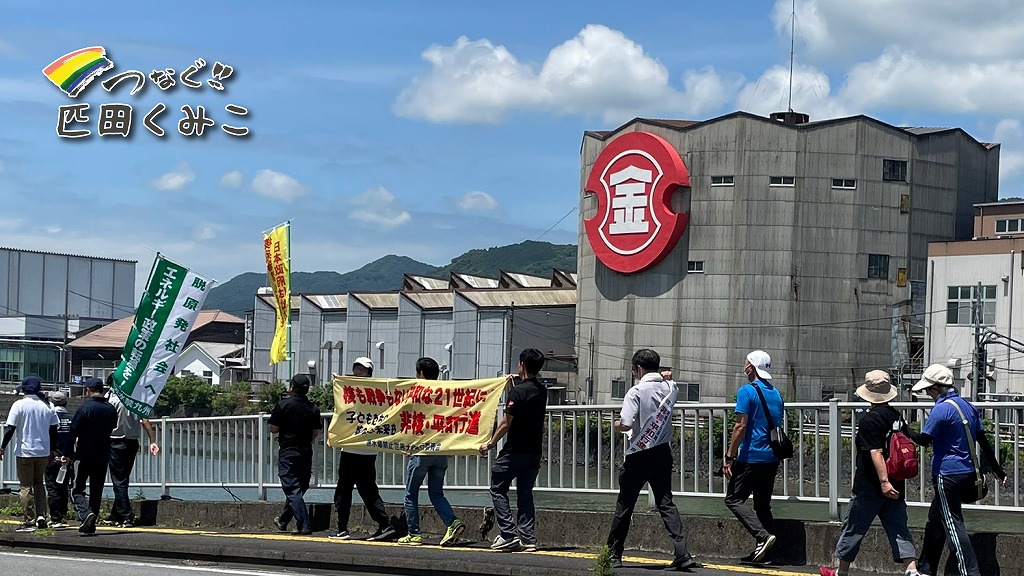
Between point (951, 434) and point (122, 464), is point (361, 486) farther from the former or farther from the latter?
point (951, 434)

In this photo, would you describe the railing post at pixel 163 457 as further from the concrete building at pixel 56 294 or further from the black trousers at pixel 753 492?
the concrete building at pixel 56 294

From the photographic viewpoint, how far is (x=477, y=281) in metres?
100

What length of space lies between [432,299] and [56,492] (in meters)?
73.7

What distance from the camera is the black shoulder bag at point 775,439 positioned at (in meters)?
10.1

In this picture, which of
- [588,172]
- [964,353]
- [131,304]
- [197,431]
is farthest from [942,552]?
[131,304]

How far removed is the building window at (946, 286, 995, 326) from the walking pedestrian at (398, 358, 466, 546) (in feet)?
167

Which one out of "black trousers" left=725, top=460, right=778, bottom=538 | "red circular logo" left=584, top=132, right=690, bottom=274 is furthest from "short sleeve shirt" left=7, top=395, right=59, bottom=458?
"red circular logo" left=584, top=132, right=690, bottom=274

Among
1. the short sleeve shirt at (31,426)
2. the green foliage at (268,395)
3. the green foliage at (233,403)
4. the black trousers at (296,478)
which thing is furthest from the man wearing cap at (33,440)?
the green foliage at (233,403)

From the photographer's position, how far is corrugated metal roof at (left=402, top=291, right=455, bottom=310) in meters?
86.6

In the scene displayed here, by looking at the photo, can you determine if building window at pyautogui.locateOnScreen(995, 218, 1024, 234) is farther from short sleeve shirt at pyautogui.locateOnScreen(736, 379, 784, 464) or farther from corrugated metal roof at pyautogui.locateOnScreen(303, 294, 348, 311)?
short sleeve shirt at pyautogui.locateOnScreen(736, 379, 784, 464)

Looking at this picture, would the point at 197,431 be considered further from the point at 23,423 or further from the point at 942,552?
the point at 942,552

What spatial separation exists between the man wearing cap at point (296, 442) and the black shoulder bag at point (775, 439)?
5219mm

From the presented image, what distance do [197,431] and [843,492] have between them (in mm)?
8691

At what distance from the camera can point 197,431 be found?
52.8 ft
